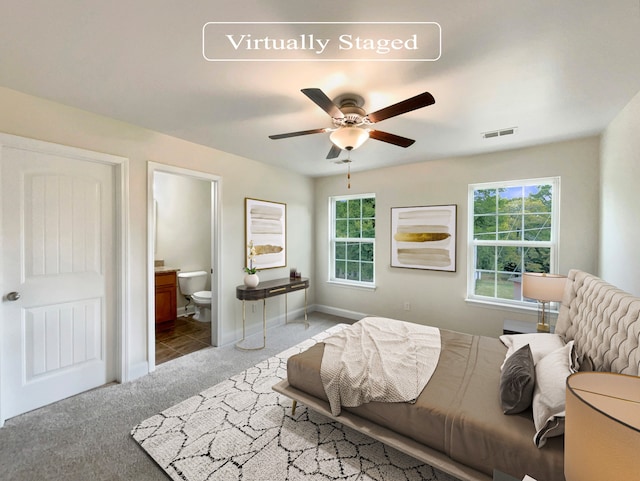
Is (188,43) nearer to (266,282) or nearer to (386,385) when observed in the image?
(386,385)

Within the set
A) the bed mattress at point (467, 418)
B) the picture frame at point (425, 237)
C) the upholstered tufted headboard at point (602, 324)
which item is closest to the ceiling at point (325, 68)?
the picture frame at point (425, 237)

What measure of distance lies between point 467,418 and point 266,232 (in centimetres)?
336

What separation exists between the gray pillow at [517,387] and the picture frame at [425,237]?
2387mm

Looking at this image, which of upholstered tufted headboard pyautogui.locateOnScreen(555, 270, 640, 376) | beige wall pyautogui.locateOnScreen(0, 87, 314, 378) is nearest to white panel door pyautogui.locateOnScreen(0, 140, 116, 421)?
beige wall pyautogui.locateOnScreen(0, 87, 314, 378)

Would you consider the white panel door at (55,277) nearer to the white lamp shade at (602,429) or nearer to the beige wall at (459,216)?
the beige wall at (459,216)

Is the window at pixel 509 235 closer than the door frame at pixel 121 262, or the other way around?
the door frame at pixel 121 262

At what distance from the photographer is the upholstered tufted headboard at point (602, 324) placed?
1268mm

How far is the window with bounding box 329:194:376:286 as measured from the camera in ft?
15.2

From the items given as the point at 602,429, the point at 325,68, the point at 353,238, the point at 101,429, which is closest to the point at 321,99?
the point at 325,68

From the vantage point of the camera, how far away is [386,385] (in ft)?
5.62

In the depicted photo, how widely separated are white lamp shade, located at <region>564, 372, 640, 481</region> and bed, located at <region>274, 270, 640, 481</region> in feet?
1.91

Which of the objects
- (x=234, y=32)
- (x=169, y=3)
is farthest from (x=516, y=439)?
(x=169, y=3)

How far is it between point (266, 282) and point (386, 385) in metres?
2.61

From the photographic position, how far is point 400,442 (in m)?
1.58
